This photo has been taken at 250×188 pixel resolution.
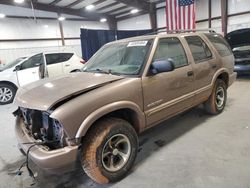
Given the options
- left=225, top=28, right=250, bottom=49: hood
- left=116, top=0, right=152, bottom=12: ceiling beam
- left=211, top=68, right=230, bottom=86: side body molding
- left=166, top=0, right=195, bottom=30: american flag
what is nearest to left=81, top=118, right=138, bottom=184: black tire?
left=211, top=68, right=230, bottom=86: side body molding

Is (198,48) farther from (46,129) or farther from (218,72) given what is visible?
(46,129)

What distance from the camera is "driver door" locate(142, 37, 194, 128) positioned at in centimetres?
264

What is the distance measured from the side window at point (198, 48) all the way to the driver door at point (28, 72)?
488cm

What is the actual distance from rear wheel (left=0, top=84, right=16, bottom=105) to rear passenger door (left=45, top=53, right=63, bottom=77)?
1288mm

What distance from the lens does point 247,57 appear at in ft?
22.1

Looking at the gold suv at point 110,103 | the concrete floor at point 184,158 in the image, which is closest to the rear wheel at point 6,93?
the concrete floor at point 184,158

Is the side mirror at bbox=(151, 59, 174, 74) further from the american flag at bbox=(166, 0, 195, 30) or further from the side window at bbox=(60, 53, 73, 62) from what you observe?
the american flag at bbox=(166, 0, 195, 30)

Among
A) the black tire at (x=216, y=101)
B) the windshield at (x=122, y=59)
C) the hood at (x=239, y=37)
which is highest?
the hood at (x=239, y=37)

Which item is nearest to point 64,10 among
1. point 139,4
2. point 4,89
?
point 139,4

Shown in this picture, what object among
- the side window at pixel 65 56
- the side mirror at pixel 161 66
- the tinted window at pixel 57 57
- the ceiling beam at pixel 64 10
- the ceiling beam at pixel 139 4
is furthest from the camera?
the ceiling beam at pixel 139 4

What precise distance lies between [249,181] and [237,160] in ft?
1.32

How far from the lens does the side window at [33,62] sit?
6908mm

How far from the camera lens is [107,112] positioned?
2.19 metres

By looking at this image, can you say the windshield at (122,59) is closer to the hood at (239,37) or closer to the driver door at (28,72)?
the driver door at (28,72)
